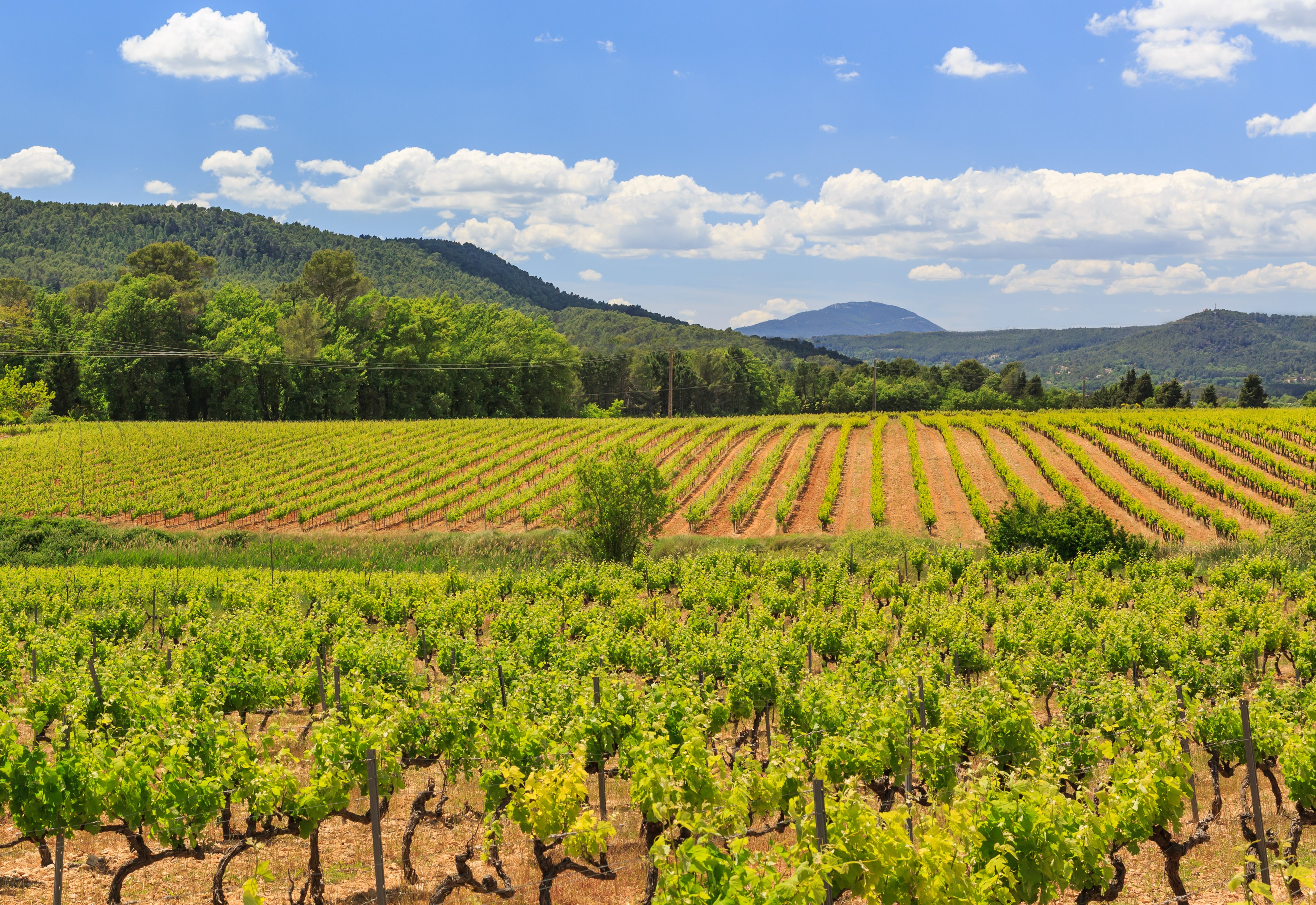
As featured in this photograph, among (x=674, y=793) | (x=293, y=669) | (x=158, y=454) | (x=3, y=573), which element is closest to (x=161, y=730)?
(x=293, y=669)

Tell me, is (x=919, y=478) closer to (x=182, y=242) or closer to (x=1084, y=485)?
(x=1084, y=485)

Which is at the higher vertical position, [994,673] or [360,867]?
[994,673]

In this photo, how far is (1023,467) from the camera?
136ft

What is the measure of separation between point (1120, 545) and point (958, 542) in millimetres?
5787

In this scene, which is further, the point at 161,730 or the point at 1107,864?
the point at 161,730

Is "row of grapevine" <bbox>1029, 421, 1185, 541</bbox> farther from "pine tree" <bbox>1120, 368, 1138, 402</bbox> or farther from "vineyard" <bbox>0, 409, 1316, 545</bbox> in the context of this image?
"pine tree" <bbox>1120, 368, 1138, 402</bbox>

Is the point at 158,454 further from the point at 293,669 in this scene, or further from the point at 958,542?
the point at 958,542

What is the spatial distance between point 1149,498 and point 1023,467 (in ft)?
21.9

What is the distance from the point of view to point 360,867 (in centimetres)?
880

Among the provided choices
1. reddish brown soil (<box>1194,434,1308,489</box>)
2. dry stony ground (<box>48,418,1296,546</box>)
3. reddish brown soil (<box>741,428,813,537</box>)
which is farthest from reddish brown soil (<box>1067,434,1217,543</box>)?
reddish brown soil (<box>741,428,813,537</box>)

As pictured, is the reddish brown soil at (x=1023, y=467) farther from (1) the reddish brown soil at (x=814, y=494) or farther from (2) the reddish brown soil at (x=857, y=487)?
(1) the reddish brown soil at (x=814, y=494)

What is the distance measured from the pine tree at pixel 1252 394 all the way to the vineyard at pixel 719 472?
80.2ft

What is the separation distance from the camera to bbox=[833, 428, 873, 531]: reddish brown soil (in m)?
34.7

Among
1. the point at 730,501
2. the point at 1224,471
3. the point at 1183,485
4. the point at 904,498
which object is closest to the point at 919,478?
the point at 904,498
